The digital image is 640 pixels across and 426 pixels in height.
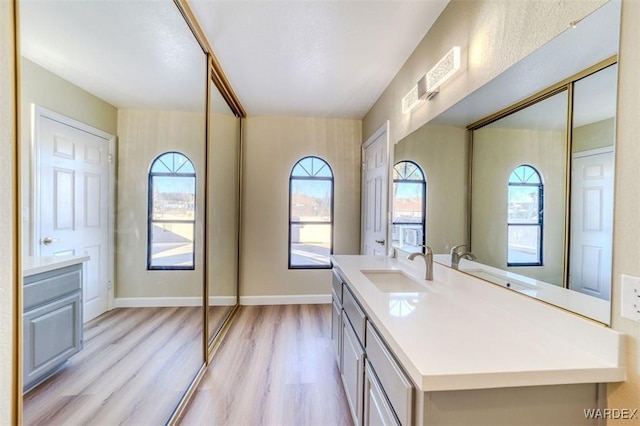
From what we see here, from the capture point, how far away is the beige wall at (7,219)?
702 mm

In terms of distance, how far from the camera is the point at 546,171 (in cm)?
110

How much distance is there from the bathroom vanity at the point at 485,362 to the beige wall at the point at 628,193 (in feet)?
0.10

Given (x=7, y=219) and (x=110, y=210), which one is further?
(x=110, y=210)

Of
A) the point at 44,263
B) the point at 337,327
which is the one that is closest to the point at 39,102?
the point at 44,263

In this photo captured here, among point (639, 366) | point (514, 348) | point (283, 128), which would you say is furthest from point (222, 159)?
point (639, 366)

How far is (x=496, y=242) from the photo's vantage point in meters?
1.40

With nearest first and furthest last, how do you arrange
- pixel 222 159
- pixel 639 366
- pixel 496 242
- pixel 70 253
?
pixel 639 366 < pixel 70 253 < pixel 496 242 < pixel 222 159

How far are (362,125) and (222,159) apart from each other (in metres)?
Answer: 2.00

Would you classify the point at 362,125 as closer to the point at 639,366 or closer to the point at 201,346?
the point at 201,346

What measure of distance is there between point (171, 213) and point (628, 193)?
252 centimetres

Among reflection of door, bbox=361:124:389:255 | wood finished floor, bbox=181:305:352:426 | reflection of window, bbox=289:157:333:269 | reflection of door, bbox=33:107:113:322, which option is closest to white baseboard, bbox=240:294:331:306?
reflection of window, bbox=289:157:333:269

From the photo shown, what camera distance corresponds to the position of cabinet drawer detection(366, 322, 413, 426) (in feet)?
2.85

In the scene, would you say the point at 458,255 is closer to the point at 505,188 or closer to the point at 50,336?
the point at 505,188

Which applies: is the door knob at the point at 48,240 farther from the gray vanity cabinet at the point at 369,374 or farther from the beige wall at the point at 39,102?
the gray vanity cabinet at the point at 369,374
